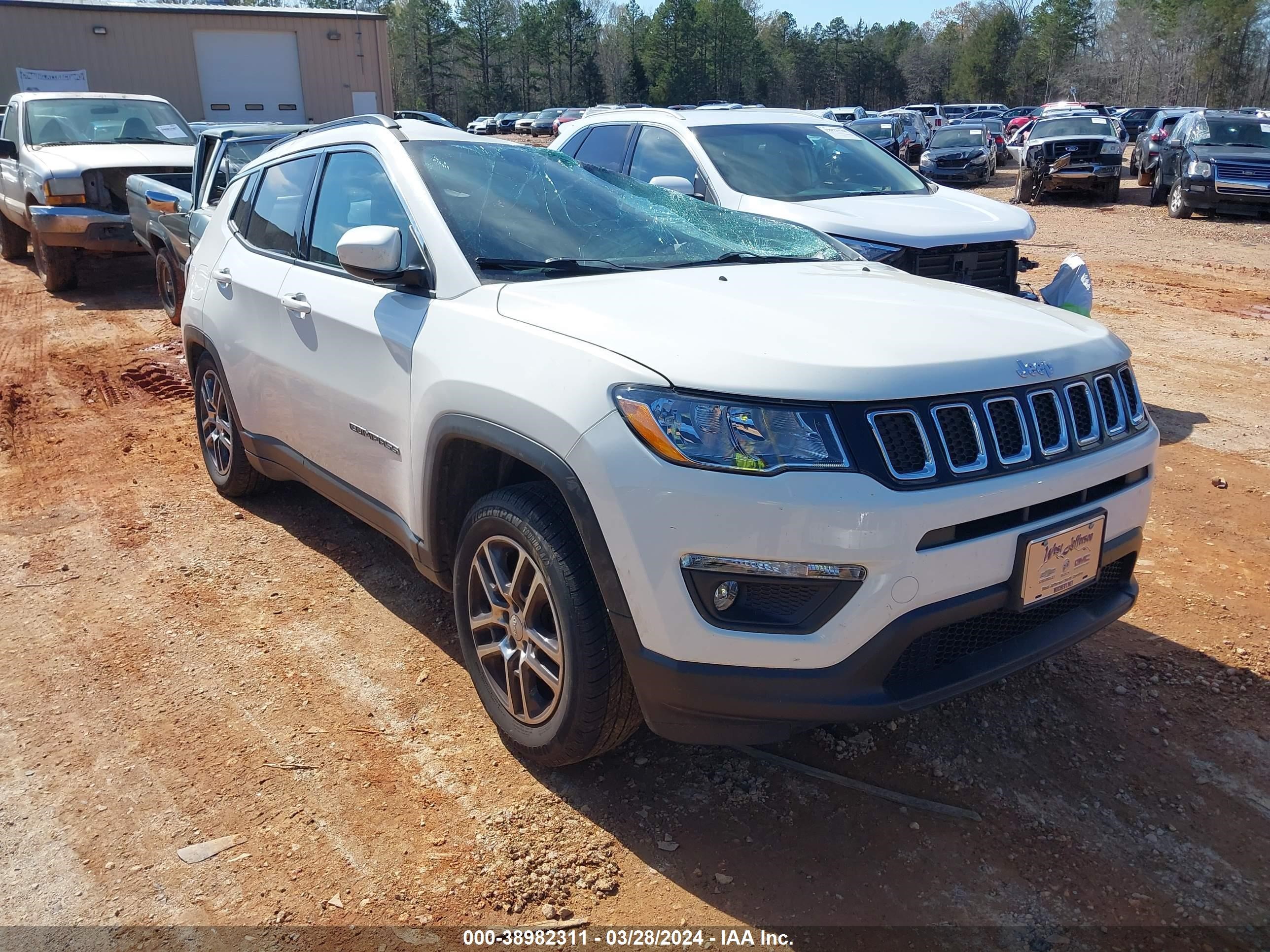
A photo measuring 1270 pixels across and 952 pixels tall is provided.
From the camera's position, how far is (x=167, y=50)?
77.0 ft

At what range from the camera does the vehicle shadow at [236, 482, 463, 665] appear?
394 cm

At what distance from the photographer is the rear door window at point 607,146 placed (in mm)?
7645

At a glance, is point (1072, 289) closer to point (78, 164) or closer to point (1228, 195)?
point (78, 164)

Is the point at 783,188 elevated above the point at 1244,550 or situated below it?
above

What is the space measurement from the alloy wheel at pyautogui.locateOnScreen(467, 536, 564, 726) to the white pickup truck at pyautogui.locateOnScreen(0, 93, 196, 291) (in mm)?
9065

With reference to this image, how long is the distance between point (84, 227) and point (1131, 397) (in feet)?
34.5

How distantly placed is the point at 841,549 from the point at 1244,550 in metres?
3.11

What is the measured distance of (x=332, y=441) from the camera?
12.3 ft

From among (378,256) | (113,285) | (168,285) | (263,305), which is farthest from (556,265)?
(113,285)

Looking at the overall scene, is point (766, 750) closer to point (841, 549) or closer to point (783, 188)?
point (841, 549)

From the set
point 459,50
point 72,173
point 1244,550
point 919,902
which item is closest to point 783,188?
point 1244,550

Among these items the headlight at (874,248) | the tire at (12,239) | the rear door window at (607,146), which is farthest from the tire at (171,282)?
the tire at (12,239)

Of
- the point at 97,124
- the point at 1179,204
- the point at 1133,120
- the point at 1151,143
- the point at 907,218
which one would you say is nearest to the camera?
the point at 907,218

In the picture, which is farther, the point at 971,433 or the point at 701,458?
the point at 971,433
